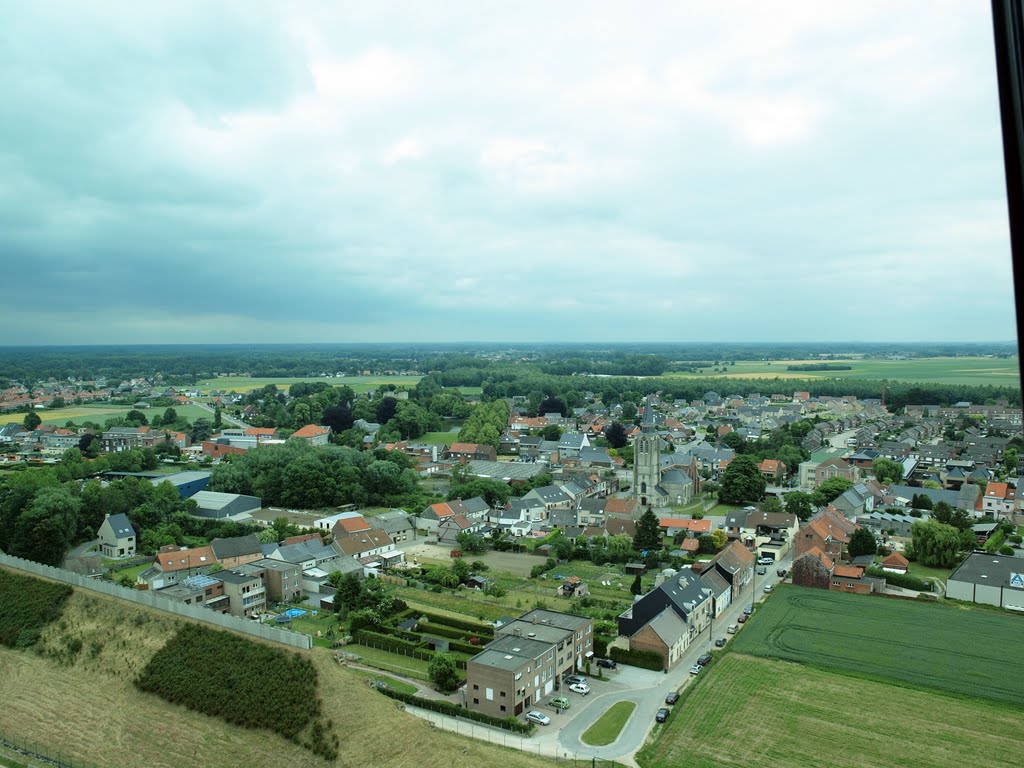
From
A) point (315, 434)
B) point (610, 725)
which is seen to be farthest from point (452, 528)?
point (315, 434)

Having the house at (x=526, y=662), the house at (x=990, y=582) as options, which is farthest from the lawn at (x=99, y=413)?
the house at (x=990, y=582)

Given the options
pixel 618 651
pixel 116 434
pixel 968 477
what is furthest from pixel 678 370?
pixel 618 651

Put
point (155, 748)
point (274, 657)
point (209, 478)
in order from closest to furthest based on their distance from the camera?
point (155, 748)
point (274, 657)
point (209, 478)

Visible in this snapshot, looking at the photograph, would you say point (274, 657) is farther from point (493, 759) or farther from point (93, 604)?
point (93, 604)

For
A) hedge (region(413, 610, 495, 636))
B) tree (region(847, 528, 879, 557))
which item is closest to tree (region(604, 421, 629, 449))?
tree (region(847, 528, 879, 557))

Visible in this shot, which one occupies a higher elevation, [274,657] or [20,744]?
[274,657]

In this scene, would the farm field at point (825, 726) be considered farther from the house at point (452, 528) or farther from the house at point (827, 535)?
the house at point (452, 528)
